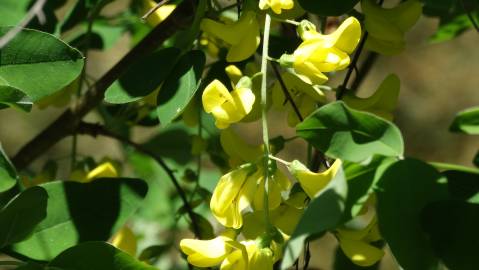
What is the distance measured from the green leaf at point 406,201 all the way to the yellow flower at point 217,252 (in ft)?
0.39

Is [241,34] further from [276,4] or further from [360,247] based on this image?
[360,247]

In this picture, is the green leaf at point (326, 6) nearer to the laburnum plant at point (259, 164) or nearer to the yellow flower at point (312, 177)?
the laburnum plant at point (259, 164)

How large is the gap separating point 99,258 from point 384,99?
0.29 metres

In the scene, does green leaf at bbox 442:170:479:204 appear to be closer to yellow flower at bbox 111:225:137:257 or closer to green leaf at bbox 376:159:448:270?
green leaf at bbox 376:159:448:270

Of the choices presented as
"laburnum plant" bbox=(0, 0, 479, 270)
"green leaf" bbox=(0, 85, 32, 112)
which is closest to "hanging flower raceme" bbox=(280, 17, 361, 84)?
"laburnum plant" bbox=(0, 0, 479, 270)

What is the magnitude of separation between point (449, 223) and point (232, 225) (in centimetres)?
17

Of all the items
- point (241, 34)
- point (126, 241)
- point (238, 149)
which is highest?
point (241, 34)

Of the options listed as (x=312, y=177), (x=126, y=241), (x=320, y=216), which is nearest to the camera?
(x=320, y=216)

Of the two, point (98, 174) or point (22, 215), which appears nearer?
point (22, 215)

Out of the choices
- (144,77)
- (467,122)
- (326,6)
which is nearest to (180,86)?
(144,77)

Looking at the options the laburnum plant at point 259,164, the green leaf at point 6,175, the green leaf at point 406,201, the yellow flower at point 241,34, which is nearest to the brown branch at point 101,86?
the laburnum plant at point 259,164

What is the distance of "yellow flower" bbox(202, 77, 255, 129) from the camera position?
0.67 metres

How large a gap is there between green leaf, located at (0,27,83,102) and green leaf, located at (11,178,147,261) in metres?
0.09

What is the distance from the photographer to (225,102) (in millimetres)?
680
